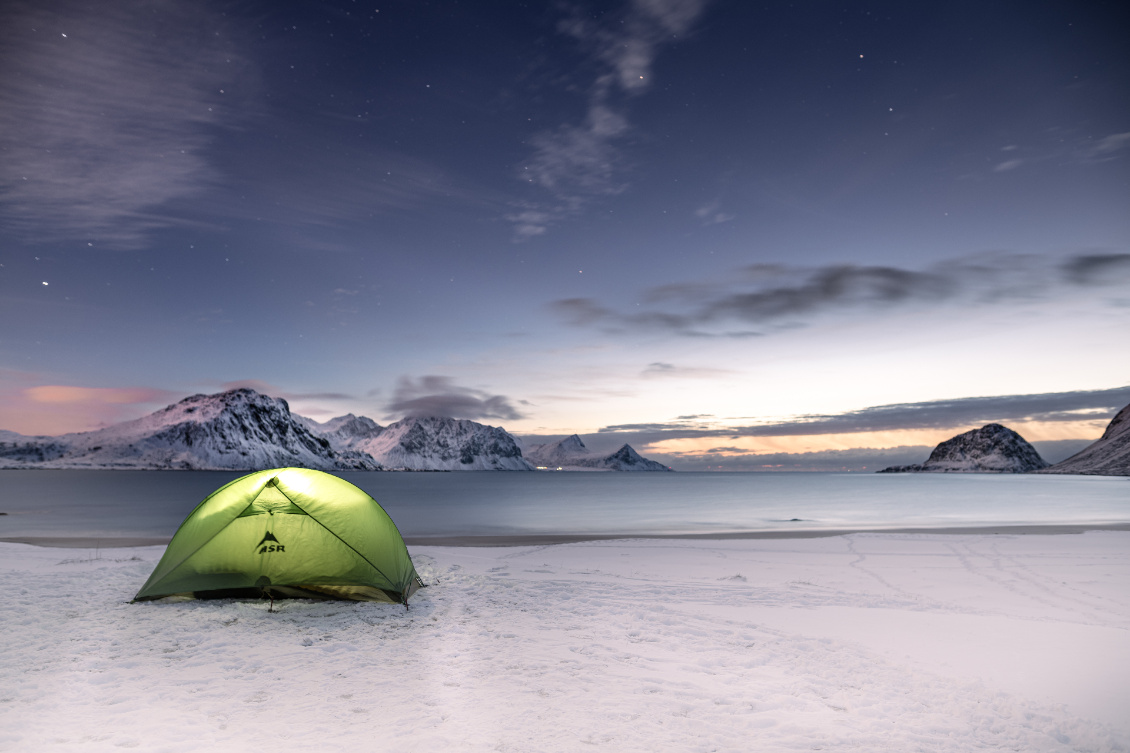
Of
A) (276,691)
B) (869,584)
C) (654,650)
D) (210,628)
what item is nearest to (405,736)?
(276,691)

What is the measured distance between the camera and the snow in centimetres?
627

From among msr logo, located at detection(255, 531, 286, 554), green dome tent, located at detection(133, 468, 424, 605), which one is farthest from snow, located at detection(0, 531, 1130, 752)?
msr logo, located at detection(255, 531, 286, 554)

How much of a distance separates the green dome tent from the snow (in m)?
0.46

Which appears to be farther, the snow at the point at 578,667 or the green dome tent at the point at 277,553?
the green dome tent at the point at 277,553

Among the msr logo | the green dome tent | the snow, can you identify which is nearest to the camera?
the snow

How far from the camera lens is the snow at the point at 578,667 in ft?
20.6

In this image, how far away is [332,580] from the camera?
39.7 ft

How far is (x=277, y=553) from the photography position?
1216cm

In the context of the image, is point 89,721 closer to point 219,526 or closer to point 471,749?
point 471,749

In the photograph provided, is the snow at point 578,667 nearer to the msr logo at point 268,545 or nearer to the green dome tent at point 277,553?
the green dome tent at point 277,553

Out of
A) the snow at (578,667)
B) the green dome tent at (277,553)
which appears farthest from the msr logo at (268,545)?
the snow at (578,667)

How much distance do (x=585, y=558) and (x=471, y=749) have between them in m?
14.2

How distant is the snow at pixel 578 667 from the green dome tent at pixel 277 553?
464mm

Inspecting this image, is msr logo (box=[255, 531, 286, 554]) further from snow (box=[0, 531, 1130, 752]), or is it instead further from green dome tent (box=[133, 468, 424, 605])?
snow (box=[0, 531, 1130, 752])
